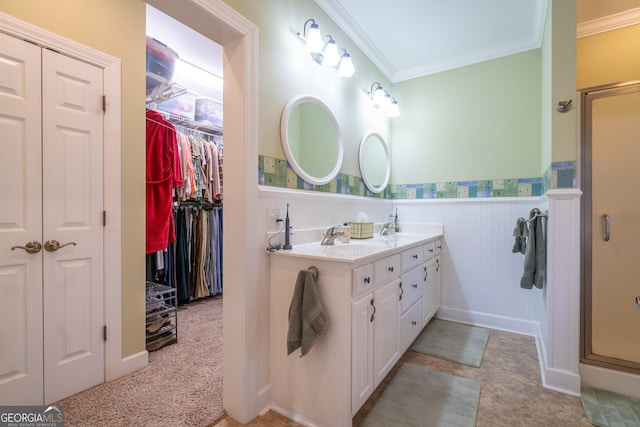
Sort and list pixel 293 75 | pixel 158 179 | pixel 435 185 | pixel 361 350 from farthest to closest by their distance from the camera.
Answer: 1. pixel 435 185
2. pixel 158 179
3. pixel 293 75
4. pixel 361 350

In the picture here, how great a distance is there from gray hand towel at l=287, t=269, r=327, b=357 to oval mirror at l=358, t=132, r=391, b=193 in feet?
5.21

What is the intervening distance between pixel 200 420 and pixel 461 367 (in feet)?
5.70

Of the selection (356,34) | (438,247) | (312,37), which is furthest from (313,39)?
(438,247)

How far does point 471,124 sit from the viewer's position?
118 inches

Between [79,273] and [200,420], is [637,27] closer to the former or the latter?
[200,420]

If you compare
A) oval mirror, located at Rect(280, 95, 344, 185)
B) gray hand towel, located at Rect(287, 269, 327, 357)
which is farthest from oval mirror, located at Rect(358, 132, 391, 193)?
gray hand towel, located at Rect(287, 269, 327, 357)

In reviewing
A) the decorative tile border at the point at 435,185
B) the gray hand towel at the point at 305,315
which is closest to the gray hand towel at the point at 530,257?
the decorative tile border at the point at 435,185

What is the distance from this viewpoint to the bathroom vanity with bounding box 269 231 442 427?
4.61 ft

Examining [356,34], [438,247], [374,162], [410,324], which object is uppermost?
[356,34]

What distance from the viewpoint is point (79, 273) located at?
5.74ft

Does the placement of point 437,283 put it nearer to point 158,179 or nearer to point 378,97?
point 378,97

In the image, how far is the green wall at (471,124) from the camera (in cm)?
274

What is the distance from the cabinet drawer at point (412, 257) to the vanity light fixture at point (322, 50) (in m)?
1.45

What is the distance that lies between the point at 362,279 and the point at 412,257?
866 mm
